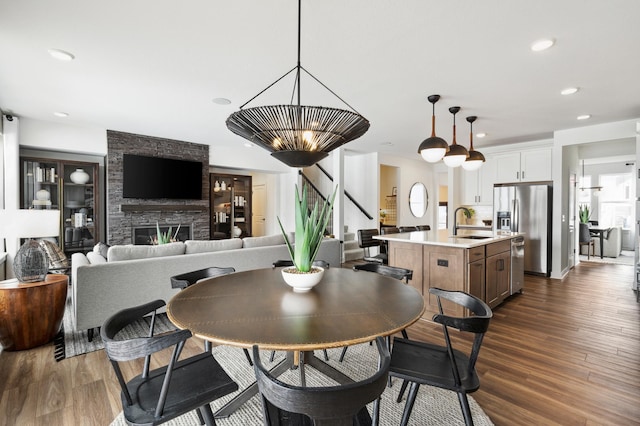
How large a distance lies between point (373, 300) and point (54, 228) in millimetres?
2875

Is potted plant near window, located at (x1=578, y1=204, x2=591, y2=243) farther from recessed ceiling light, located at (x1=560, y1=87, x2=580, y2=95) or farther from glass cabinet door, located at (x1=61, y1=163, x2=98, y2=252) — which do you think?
glass cabinet door, located at (x1=61, y1=163, x2=98, y2=252)

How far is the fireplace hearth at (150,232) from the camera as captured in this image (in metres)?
5.48

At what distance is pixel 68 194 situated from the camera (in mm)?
5027

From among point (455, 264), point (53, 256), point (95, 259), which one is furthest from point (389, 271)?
point (53, 256)

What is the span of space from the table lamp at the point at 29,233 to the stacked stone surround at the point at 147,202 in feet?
8.78

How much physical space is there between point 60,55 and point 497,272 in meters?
4.84

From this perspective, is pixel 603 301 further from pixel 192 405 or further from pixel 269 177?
pixel 269 177

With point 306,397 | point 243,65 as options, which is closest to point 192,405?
point 306,397

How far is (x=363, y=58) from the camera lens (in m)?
2.63

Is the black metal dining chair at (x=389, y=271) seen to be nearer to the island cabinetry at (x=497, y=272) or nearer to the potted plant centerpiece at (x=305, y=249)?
the potted plant centerpiece at (x=305, y=249)

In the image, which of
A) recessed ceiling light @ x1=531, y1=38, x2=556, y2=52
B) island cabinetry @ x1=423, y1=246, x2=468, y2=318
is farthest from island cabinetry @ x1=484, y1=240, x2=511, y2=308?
recessed ceiling light @ x1=531, y1=38, x2=556, y2=52

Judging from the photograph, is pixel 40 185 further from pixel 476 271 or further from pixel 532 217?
pixel 532 217

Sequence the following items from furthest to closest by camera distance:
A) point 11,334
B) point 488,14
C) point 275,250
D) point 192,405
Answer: point 275,250 → point 11,334 → point 488,14 → point 192,405

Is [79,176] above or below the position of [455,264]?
above
